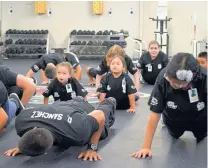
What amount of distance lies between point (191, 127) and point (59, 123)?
1.07 metres

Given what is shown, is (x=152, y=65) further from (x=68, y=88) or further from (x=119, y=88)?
(x=68, y=88)

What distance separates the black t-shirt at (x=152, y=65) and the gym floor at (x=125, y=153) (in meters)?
2.51

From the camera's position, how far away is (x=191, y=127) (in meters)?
3.02

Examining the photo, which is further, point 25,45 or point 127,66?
point 25,45

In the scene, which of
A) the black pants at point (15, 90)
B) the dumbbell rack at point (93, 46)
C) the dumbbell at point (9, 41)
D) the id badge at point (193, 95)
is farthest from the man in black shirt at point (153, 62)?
the dumbbell at point (9, 41)

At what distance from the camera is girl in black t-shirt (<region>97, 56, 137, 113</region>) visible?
4383 mm

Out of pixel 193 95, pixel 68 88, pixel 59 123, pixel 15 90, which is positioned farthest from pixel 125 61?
pixel 59 123

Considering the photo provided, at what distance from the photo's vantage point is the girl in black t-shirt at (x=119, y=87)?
173 inches

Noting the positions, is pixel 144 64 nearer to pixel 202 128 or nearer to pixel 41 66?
pixel 41 66

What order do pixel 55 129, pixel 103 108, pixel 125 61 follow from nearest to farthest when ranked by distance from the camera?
pixel 55 129, pixel 103 108, pixel 125 61

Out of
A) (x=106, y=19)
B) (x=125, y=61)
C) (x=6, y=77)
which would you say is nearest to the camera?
(x=6, y=77)

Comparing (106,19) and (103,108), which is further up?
(106,19)

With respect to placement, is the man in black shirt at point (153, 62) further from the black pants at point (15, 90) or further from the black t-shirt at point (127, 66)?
the black pants at point (15, 90)

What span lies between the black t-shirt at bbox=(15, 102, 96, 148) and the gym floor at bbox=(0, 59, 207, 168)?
0.60 feet
